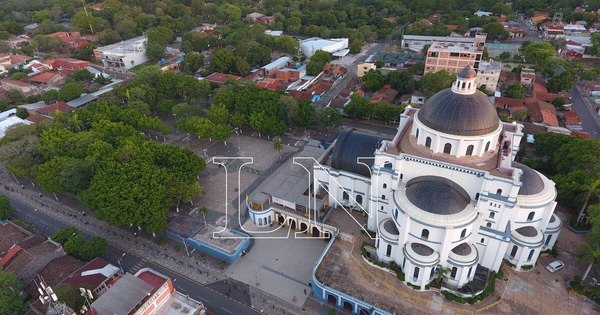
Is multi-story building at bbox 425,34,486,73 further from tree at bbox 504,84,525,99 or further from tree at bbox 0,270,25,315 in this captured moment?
tree at bbox 0,270,25,315

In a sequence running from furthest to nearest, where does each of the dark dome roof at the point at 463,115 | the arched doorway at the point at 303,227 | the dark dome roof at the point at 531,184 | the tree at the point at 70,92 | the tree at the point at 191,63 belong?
1. the tree at the point at 191,63
2. the tree at the point at 70,92
3. the arched doorway at the point at 303,227
4. the dark dome roof at the point at 463,115
5. the dark dome roof at the point at 531,184

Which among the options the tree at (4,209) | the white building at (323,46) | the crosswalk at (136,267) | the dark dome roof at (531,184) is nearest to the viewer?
the dark dome roof at (531,184)

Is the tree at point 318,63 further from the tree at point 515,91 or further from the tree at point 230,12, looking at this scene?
the tree at point 230,12

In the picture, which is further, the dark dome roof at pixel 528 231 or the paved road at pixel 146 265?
the paved road at pixel 146 265

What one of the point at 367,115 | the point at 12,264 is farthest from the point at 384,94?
the point at 12,264

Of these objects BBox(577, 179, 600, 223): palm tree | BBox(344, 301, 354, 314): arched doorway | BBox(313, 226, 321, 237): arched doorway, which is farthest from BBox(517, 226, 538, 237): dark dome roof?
BBox(313, 226, 321, 237): arched doorway

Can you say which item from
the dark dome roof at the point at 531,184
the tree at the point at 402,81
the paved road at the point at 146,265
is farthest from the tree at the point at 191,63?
the dark dome roof at the point at 531,184

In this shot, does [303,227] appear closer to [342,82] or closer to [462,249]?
[462,249]
